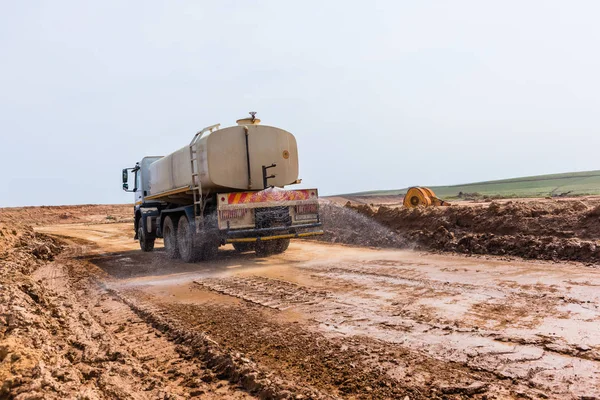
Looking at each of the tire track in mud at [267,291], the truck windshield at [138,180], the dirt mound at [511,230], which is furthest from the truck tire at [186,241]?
the dirt mound at [511,230]

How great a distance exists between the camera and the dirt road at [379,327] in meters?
4.01

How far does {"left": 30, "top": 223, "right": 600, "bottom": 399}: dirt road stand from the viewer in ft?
13.2

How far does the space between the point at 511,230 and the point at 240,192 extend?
691cm

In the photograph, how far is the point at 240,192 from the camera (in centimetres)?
1182

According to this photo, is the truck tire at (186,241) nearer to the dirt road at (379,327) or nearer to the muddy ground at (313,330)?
the muddy ground at (313,330)

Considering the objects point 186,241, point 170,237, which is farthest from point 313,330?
point 170,237

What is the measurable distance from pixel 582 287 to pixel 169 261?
960cm

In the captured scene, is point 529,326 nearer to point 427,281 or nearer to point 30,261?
point 427,281

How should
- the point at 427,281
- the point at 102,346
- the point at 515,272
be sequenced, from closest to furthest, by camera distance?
1. the point at 102,346
2. the point at 427,281
3. the point at 515,272

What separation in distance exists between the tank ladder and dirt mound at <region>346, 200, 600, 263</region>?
5.96 metres

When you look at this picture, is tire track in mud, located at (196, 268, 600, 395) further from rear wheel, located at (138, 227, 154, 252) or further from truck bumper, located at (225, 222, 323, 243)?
rear wheel, located at (138, 227, 154, 252)

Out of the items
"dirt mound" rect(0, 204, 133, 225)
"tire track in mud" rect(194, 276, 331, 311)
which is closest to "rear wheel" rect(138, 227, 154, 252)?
"tire track in mud" rect(194, 276, 331, 311)

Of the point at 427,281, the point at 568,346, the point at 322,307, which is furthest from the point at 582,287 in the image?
the point at 322,307

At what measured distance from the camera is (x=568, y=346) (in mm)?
4598
